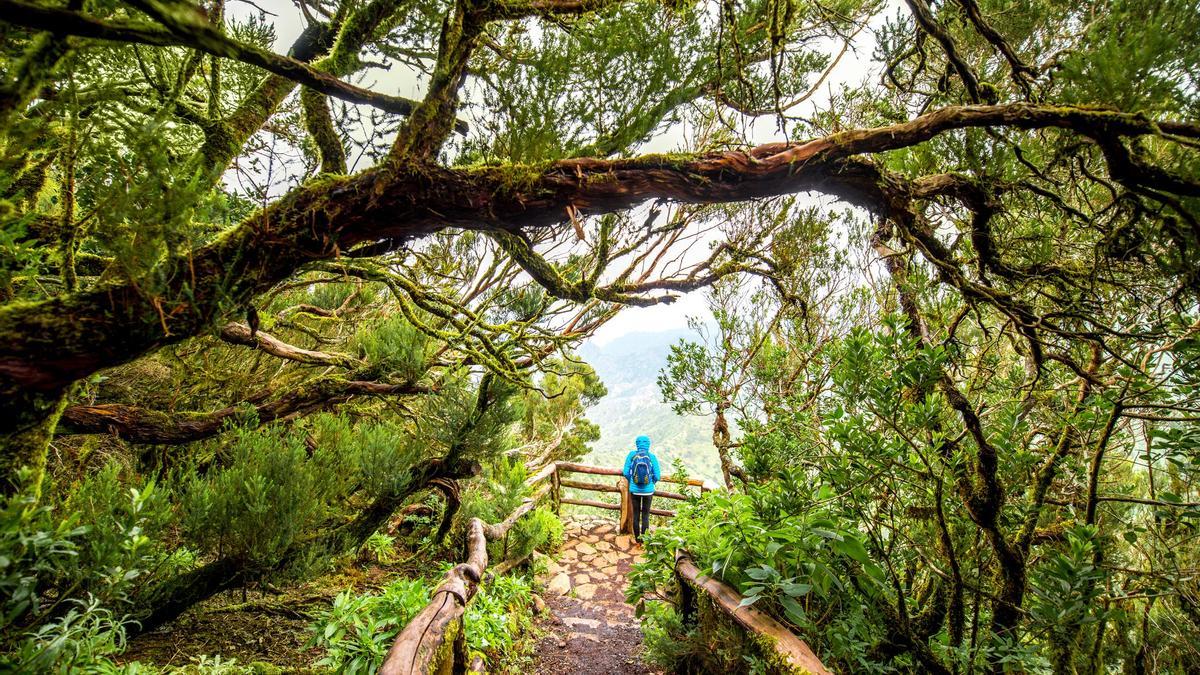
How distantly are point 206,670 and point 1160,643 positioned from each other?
569cm

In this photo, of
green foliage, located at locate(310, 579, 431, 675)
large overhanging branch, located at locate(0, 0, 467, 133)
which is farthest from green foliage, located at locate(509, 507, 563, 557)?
large overhanging branch, located at locate(0, 0, 467, 133)

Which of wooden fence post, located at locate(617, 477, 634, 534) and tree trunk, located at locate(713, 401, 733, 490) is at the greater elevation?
tree trunk, located at locate(713, 401, 733, 490)

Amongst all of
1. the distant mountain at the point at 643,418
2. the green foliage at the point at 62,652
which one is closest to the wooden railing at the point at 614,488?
the distant mountain at the point at 643,418

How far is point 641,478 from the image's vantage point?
6730 millimetres

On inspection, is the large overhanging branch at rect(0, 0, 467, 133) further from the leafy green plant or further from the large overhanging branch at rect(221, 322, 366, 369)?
the leafy green plant

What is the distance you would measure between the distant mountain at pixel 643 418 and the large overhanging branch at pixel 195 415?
11.1 ft

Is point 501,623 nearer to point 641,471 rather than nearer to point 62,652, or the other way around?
point 62,652

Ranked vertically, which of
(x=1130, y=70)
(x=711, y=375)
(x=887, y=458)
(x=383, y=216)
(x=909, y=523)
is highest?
(x=1130, y=70)

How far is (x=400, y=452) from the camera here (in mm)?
3590

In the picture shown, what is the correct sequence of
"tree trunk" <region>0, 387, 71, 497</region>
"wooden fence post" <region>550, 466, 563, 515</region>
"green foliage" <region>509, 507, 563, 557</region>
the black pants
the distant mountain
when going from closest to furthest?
"tree trunk" <region>0, 387, 71, 497</region>
"green foliage" <region>509, 507, 563, 557</region>
the black pants
"wooden fence post" <region>550, 466, 563, 515</region>
the distant mountain

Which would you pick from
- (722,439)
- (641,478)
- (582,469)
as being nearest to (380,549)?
(641,478)

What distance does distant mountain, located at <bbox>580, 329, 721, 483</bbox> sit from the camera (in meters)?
20.0

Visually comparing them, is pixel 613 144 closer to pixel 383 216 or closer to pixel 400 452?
pixel 383 216

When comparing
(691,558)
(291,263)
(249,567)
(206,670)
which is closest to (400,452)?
(249,567)
